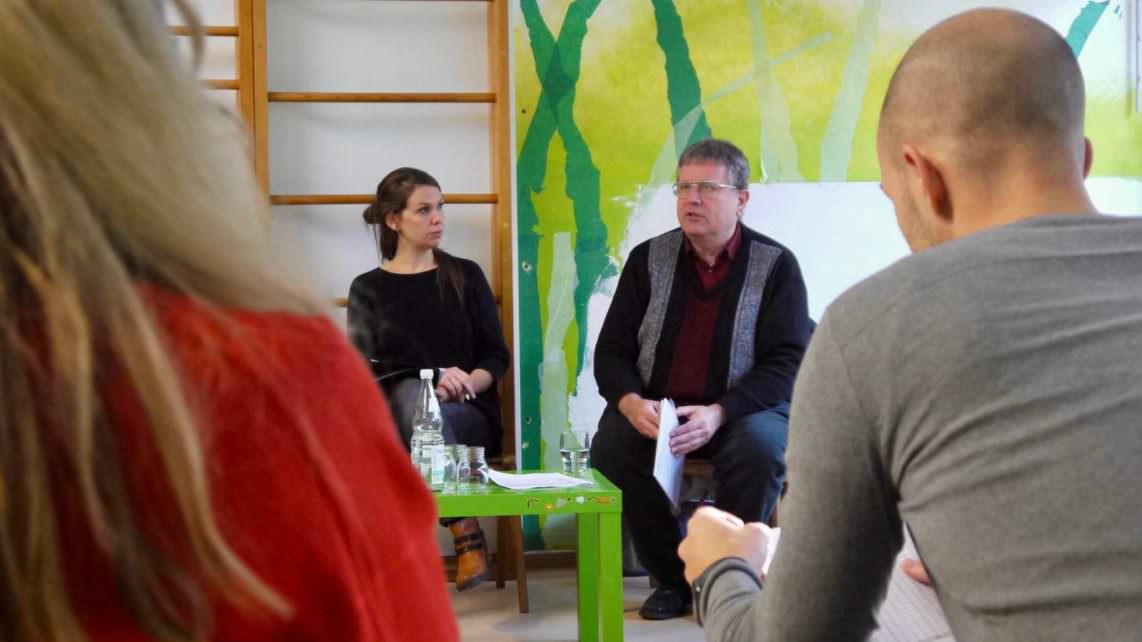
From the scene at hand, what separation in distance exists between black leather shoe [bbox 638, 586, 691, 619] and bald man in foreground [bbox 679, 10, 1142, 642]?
242 cm

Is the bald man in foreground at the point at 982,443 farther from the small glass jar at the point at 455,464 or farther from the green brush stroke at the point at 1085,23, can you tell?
the green brush stroke at the point at 1085,23

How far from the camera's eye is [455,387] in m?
3.85

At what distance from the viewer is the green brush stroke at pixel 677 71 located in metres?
4.32

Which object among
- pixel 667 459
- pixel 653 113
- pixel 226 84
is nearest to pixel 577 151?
pixel 653 113

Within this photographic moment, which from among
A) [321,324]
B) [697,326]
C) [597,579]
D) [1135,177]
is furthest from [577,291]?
[321,324]

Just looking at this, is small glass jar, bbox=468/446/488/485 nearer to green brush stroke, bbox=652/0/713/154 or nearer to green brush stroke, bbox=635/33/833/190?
green brush stroke, bbox=635/33/833/190

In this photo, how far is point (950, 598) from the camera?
990 mm

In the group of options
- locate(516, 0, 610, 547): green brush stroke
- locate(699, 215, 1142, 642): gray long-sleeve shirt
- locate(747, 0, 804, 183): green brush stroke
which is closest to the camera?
locate(699, 215, 1142, 642): gray long-sleeve shirt

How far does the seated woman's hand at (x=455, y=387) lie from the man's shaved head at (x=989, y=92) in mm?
2739

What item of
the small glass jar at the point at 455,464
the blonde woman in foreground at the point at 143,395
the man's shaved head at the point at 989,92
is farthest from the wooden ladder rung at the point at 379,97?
the blonde woman in foreground at the point at 143,395

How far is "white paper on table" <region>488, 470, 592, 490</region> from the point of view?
2.84m

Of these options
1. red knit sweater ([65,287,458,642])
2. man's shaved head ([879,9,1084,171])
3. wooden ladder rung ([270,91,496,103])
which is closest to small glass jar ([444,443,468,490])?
wooden ladder rung ([270,91,496,103])

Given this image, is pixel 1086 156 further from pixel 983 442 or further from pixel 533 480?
pixel 533 480

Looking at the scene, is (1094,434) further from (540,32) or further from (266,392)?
(540,32)
